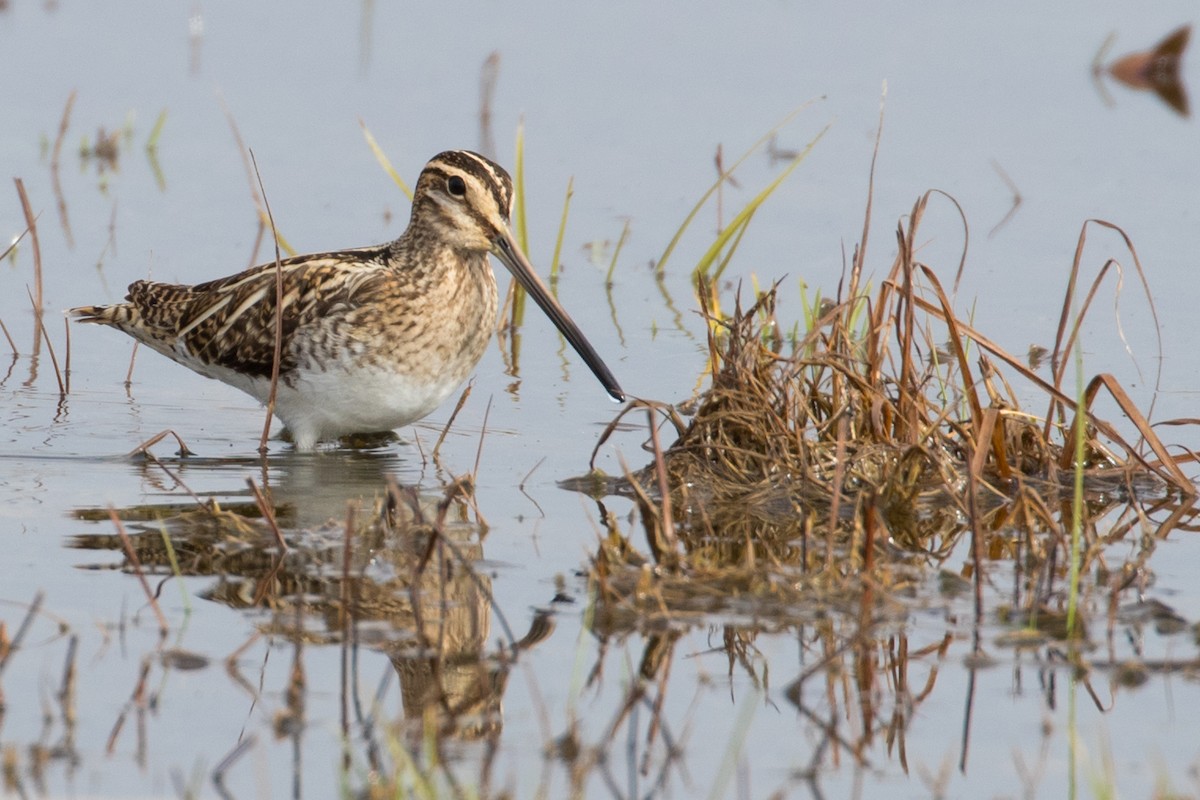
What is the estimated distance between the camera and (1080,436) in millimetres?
5254

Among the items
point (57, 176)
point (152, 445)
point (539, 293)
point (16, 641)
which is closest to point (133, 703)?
point (16, 641)

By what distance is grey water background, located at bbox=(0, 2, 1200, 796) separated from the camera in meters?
4.47

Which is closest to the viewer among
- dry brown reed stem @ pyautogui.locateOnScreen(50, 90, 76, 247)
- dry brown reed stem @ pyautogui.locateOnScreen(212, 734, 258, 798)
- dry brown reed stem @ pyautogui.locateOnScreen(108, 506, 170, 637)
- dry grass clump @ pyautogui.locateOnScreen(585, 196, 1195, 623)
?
dry brown reed stem @ pyautogui.locateOnScreen(212, 734, 258, 798)

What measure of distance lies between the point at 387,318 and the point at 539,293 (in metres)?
0.58

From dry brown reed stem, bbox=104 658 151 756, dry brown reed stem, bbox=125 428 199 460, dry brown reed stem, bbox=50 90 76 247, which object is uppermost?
dry brown reed stem, bbox=50 90 76 247

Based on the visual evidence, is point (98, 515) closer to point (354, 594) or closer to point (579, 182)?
point (354, 594)

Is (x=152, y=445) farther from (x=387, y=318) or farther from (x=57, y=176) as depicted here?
(x=57, y=176)

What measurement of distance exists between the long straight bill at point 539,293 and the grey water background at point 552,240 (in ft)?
0.98

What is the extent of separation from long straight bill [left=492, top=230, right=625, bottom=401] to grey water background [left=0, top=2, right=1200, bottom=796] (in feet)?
0.98

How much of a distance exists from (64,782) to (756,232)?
6771 mm

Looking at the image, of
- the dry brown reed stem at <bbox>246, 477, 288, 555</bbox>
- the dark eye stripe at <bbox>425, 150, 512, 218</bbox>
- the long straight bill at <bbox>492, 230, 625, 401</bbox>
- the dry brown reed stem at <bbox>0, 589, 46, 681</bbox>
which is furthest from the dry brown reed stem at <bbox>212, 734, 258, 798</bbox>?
the dark eye stripe at <bbox>425, 150, 512, 218</bbox>

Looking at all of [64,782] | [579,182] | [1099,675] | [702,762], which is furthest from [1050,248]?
[64,782]

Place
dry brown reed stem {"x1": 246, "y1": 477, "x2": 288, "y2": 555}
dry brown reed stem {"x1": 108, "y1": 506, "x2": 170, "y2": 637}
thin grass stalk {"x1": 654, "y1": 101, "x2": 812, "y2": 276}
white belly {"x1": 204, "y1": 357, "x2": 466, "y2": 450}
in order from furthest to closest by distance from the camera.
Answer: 1. thin grass stalk {"x1": 654, "y1": 101, "x2": 812, "y2": 276}
2. white belly {"x1": 204, "y1": 357, "x2": 466, "y2": 450}
3. dry brown reed stem {"x1": 246, "y1": 477, "x2": 288, "y2": 555}
4. dry brown reed stem {"x1": 108, "y1": 506, "x2": 170, "y2": 637}

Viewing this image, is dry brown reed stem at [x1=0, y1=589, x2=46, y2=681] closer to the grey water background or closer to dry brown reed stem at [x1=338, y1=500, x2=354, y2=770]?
the grey water background
